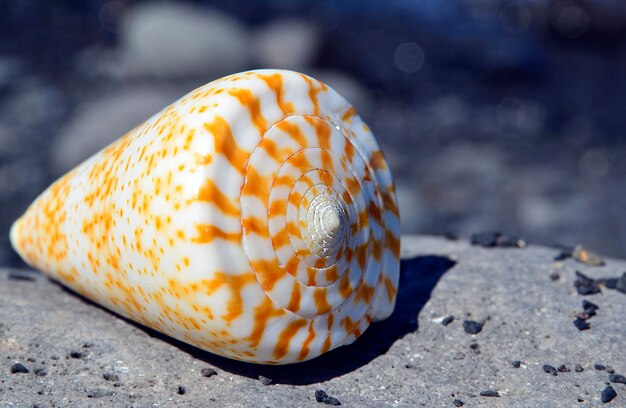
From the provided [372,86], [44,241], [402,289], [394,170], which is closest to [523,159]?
[394,170]

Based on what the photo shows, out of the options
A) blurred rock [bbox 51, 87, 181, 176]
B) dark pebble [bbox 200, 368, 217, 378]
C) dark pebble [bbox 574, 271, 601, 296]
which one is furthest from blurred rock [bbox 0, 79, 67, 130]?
dark pebble [bbox 574, 271, 601, 296]

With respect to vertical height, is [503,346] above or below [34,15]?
below

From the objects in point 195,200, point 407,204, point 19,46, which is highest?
point 19,46

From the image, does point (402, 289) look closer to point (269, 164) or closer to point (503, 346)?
point (503, 346)

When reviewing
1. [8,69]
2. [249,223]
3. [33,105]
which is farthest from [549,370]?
[8,69]

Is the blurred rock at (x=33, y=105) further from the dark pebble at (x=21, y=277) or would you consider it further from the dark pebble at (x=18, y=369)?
the dark pebble at (x=18, y=369)

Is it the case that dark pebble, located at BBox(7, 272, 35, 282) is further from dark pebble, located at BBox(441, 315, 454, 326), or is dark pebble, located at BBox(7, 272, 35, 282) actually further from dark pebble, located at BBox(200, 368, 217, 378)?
dark pebble, located at BBox(441, 315, 454, 326)

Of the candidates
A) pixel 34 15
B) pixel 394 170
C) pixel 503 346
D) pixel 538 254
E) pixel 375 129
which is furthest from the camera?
pixel 34 15
